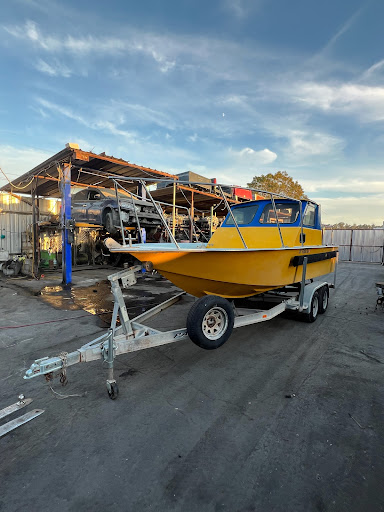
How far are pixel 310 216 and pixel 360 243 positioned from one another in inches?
636

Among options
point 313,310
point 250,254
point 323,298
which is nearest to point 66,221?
point 250,254

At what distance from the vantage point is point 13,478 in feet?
6.06

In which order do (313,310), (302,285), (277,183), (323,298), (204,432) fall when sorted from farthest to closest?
(277,183)
(323,298)
(313,310)
(302,285)
(204,432)

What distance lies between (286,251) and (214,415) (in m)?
2.59

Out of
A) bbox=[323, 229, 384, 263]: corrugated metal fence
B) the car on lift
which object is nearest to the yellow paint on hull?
the car on lift

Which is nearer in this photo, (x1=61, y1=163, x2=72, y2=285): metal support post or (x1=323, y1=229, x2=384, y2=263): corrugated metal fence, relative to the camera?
(x1=61, y1=163, x2=72, y2=285): metal support post

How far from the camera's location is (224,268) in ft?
11.7

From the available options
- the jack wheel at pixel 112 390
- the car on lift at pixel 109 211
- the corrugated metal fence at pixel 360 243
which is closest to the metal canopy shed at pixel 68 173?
the car on lift at pixel 109 211

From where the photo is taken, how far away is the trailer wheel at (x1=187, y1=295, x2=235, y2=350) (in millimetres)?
3021

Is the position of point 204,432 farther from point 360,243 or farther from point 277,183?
point 277,183

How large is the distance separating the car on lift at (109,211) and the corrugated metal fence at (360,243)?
14.3 m

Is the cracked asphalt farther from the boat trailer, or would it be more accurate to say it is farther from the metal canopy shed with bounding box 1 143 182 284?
the metal canopy shed with bounding box 1 143 182 284

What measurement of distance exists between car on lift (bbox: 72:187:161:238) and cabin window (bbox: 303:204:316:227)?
18.0 feet

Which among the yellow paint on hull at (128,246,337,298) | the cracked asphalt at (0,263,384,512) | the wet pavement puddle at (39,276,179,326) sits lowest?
the cracked asphalt at (0,263,384,512)
